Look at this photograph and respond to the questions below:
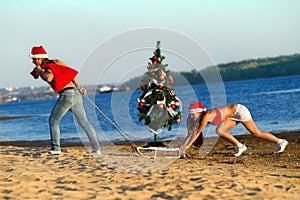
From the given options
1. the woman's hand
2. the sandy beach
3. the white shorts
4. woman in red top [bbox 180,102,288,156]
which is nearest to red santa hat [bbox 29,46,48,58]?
the woman's hand

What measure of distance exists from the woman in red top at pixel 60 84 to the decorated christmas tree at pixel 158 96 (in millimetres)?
2416

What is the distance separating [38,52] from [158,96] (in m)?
3.31

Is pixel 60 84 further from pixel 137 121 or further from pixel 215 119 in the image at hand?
pixel 137 121

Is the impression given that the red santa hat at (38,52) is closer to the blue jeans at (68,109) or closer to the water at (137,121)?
the blue jeans at (68,109)

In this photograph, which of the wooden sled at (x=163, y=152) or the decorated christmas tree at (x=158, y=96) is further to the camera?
the decorated christmas tree at (x=158, y=96)

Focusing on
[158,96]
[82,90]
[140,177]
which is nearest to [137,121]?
[158,96]

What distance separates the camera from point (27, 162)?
1016 cm

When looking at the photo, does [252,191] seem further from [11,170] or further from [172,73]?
[172,73]

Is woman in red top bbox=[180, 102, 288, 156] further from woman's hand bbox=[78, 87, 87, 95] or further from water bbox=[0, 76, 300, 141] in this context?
water bbox=[0, 76, 300, 141]

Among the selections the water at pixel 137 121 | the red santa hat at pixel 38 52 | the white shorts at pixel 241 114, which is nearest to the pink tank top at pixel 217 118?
the white shorts at pixel 241 114

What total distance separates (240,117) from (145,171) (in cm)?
287

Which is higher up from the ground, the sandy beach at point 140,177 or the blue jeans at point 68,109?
the blue jeans at point 68,109

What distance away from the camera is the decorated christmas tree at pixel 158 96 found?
12852 millimetres

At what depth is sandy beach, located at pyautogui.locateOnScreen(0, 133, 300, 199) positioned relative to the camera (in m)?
7.34
